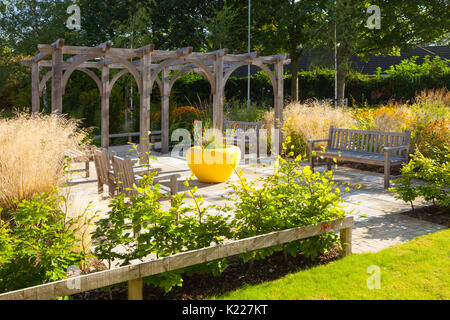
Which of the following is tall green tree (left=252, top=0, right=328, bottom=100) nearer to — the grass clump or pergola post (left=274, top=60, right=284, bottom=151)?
pergola post (left=274, top=60, right=284, bottom=151)

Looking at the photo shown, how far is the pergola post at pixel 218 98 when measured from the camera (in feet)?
31.7

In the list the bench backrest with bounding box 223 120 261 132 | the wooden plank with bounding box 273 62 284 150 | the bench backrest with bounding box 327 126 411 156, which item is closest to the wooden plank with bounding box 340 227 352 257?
the bench backrest with bounding box 327 126 411 156

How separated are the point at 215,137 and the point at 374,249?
374cm

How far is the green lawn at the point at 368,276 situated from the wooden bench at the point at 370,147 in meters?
3.21

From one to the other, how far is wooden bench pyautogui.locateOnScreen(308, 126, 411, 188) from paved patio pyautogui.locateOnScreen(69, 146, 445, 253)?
0.39 metres

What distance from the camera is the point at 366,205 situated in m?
5.95

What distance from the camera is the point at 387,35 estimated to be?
17781 millimetres

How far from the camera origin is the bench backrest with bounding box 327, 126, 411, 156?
7.54m

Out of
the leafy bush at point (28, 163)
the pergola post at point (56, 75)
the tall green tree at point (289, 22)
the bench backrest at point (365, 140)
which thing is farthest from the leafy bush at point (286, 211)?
the tall green tree at point (289, 22)

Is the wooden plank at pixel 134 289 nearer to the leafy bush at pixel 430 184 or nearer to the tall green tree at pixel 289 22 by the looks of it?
the leafy bush at pixel 430 184

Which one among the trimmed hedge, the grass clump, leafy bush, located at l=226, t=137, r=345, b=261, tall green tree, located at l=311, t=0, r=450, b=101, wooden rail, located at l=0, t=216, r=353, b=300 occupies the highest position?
tall green tree, located at l=311, t=0, r=450, b=101
